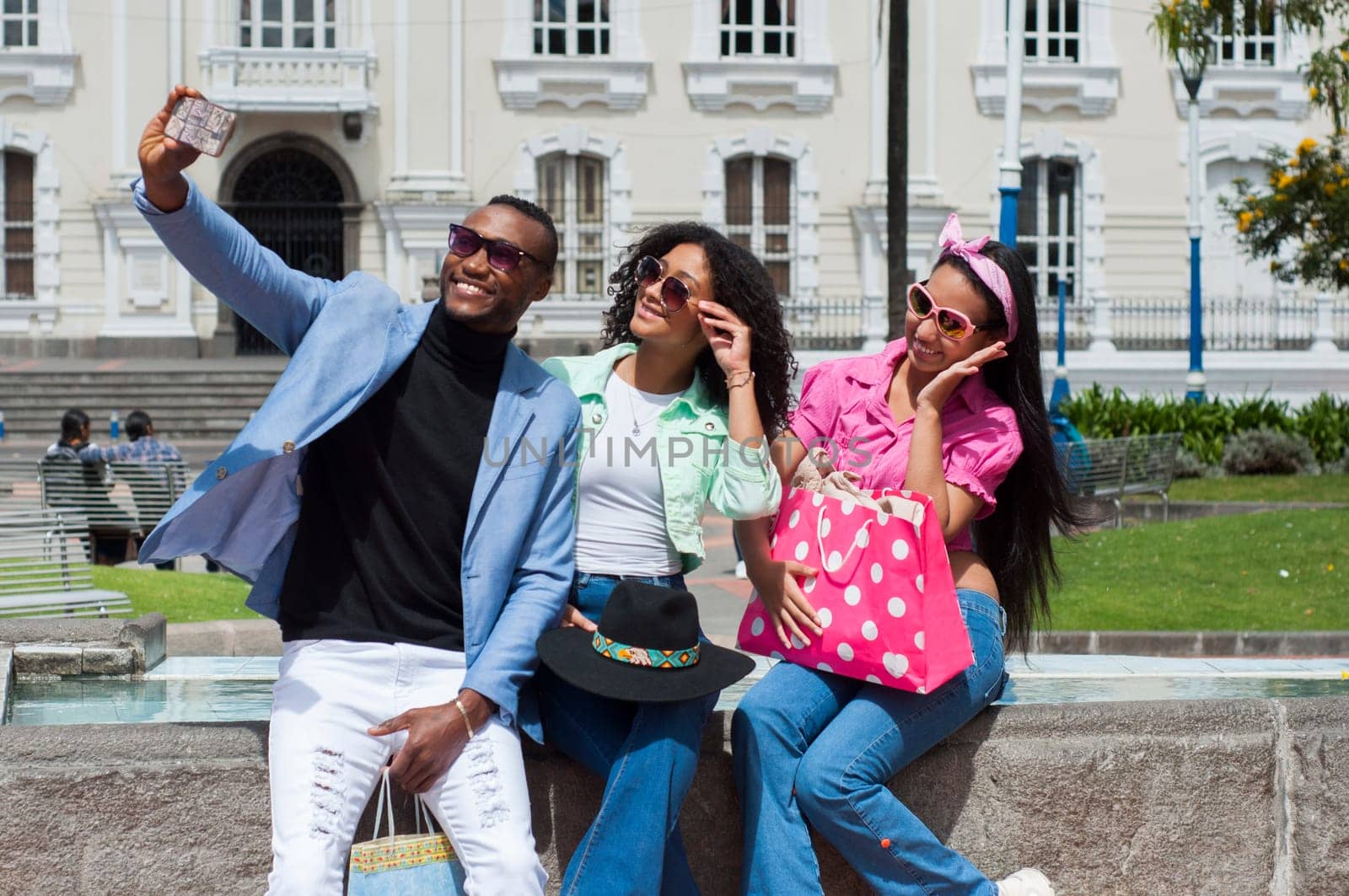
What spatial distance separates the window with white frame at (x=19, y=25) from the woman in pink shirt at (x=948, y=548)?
25.2 metres

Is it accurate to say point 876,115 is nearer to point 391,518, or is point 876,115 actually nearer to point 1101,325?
point 1101,325

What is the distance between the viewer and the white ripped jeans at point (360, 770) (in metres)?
3.44

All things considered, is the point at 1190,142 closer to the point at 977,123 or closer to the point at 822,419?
the point at 977,123

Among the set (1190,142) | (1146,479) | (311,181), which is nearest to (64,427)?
(1146,479)

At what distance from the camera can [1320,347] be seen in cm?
2562

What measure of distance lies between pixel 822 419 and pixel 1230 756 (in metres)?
1.46

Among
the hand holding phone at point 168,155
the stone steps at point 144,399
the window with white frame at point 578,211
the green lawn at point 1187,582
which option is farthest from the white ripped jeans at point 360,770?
the window with white frame at point 578,211

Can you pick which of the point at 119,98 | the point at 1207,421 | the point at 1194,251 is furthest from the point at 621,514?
the point at 119,98

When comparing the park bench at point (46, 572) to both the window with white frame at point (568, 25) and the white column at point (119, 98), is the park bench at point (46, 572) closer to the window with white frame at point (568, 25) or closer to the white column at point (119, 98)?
the white column at point (119, 98)

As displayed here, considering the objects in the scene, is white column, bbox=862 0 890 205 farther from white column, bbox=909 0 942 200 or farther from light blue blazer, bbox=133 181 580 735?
light blue blazer, bbox=133 181 580 735

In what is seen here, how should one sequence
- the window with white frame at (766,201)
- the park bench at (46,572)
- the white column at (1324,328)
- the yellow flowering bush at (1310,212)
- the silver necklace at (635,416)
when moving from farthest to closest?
1. the window with white frame at (766,201)
2. the white column at (1324,328)
3. the yellow flowering bush at (1310,212)
4. the park bench at (46,572)
5. the silver necklace at (635,416)

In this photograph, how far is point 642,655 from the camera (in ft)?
12.2

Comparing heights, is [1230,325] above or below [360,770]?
above

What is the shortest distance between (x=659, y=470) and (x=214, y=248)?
1.25 metres
